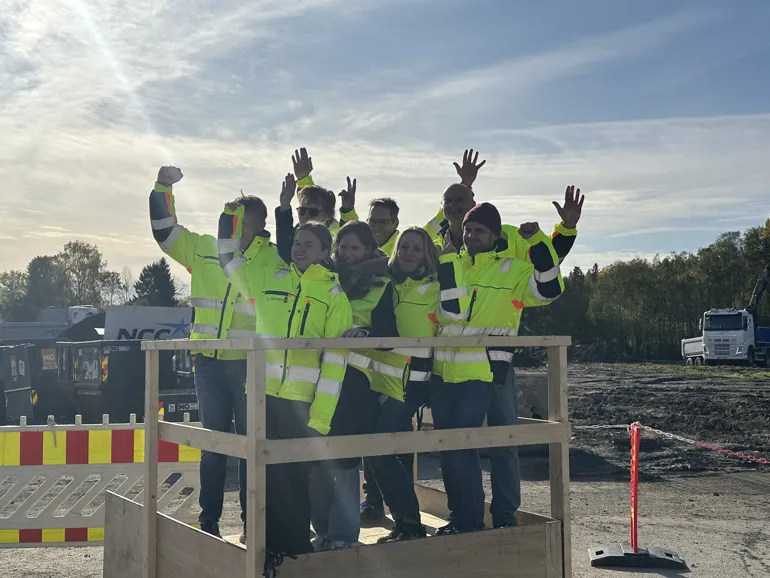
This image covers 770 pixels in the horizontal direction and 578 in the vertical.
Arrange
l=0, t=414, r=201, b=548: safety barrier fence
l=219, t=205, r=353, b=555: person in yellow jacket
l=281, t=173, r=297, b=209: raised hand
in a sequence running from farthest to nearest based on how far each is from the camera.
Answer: l=0, t=414, r=201, b=548: safety barrier fence → l=281, t=173, r=297, b=209: raised hand → l=219, t=205, r=353, b=555: person in yellow jacket

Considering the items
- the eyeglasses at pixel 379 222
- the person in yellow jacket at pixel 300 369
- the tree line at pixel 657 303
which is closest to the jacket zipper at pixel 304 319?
the person in yellow jacket at pixel 300 369

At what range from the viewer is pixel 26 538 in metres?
7.53

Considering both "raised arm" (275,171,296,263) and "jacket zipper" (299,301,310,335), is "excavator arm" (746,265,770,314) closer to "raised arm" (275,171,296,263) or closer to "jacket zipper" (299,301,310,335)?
"raised arm" (275,171,296,263)

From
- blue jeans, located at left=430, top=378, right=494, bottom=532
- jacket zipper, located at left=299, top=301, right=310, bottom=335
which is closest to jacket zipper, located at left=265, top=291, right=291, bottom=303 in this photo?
jacket zipper, located at left=299, top=301, right=310, bottom=335

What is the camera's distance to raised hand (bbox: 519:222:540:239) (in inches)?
197

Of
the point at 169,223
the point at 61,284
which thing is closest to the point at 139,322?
the point at 169,223

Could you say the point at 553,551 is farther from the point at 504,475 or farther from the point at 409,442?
the point at 409,442

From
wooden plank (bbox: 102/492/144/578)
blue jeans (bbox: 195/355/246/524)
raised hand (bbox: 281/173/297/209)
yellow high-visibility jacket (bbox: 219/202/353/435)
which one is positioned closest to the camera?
yellow high-visibility jacket (bbox: 219/202/353/435)

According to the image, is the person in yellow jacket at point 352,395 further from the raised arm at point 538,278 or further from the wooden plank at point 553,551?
the wooden plank at point 553,551

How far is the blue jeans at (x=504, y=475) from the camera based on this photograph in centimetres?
472

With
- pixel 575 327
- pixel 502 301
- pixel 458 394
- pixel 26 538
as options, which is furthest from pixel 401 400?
pixel 575 327

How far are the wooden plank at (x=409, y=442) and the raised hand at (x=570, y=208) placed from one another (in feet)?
4.03

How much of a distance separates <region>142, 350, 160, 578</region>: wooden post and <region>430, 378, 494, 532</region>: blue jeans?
1.60 meters

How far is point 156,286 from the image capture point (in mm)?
64688
